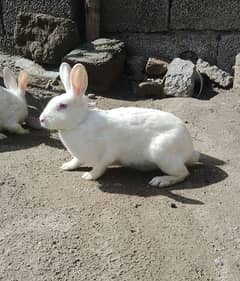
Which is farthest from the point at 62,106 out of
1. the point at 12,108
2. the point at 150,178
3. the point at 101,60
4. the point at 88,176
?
the point at 101,60

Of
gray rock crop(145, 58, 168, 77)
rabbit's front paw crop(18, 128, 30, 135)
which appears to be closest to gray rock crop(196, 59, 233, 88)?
gray rock crop(145, 58, 168, 77)

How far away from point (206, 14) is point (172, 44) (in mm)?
501

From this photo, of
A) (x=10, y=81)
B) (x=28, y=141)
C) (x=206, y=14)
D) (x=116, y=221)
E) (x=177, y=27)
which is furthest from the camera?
(x=177, y=27)

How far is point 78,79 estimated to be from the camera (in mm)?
3926

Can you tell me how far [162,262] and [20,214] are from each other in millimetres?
1024

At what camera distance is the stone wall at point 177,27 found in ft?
20.0

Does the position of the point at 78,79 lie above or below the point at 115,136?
above

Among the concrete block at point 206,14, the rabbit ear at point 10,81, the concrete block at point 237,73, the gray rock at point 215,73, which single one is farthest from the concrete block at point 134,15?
the rabbit ear at point 10,81

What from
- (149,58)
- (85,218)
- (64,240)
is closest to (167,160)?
(85,218)

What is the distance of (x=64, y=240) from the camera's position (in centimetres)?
332

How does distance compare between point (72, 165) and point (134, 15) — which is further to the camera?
point (134, 15)

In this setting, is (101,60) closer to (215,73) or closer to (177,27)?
(177,27)

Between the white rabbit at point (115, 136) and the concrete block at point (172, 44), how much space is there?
8.04 feet

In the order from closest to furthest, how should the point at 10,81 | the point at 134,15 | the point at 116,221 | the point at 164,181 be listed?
the point at 116,221 < the point at 164,181 < the point at 10,81 < the point at 134,15
